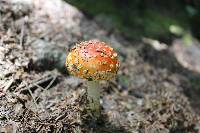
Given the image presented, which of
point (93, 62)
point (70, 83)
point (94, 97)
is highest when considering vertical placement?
point (93, 62)

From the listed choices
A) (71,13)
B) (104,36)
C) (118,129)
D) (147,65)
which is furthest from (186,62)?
(118,129)

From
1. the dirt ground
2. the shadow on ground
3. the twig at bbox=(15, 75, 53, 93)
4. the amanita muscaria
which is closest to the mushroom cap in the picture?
the amanita muscaria

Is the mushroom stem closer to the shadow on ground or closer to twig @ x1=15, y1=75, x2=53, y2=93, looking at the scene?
twig @ x1=15, y1=75, x2=53, y2=93

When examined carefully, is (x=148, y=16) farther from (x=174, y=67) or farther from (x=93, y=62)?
(x=93, y=62)

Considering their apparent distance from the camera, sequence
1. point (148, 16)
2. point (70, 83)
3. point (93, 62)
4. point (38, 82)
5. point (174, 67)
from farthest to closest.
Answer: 1. point (148, 16)
2. point (174, 67)
3. point (70, 83)
4. point (38, 82)
5. point (93, 62)

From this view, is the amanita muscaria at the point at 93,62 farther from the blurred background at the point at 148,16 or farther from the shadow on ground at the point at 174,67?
the blurred background at the point at 148,16

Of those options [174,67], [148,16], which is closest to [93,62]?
[174,67]
